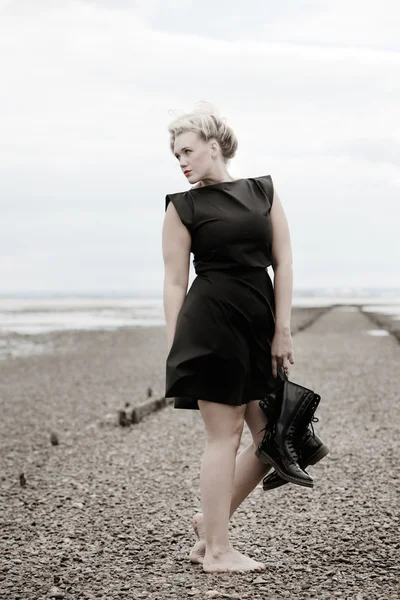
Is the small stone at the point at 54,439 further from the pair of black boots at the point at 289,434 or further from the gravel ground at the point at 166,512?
the pair of black boots at the point at 289,434

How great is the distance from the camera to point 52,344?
2344 centimetres

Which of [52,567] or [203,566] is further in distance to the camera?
[52,567]

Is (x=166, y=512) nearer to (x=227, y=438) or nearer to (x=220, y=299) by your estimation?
(x=227, y=438)

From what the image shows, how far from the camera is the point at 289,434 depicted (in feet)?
11.6

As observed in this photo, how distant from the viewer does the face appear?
3502 millimetres

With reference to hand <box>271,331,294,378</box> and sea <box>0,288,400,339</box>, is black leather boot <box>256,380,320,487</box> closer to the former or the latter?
hand <box>271,331,294,378</box>

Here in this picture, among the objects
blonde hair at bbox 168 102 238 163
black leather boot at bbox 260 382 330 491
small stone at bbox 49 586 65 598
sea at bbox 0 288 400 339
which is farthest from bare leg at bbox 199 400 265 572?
sea at bbox 0 288 400 339

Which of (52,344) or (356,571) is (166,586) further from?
(52,344)

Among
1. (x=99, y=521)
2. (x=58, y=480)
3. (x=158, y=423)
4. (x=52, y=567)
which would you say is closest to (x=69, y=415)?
(x=158, y=423)

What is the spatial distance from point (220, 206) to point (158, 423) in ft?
17.1

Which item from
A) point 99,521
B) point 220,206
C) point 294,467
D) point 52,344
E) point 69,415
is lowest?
point 52,344

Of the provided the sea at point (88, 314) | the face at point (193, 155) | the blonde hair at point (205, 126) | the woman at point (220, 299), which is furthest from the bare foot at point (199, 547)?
the sea at point (88, 314)

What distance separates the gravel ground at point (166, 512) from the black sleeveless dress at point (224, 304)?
95 centimetres

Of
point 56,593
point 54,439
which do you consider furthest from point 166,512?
point 54,439
